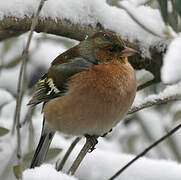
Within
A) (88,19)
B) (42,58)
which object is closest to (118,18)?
(88,19)

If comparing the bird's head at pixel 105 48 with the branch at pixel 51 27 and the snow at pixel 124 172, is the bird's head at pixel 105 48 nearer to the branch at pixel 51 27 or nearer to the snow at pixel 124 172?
the branch at pixel 51 27

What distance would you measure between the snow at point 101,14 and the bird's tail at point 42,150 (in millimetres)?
782

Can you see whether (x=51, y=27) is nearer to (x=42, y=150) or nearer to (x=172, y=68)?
(x=42, y=150)

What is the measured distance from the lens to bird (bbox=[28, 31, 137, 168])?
2695 mm

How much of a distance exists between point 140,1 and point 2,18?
0.77 metres

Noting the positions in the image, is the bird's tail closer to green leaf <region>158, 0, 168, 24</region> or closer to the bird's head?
the bird's head

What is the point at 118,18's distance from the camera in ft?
9.74

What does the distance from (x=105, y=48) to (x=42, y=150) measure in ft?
2.48

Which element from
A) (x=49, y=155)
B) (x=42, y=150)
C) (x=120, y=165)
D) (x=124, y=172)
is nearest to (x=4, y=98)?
(x=42, y=150)

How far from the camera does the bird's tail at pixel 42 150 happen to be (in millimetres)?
2885

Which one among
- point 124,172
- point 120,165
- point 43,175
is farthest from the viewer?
point 120,165

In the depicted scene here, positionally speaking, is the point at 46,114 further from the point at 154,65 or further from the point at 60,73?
the point at 154,65

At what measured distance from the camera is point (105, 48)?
297 centimetres

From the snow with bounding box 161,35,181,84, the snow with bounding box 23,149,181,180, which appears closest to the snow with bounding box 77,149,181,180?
the snow with bounding box 23,149,181,180
